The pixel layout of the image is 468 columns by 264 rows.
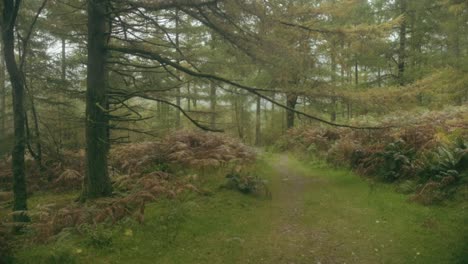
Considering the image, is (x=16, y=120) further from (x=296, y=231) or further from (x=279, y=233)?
(x=296, y=231)

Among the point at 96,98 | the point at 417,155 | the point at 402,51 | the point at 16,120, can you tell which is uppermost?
the point at 402,51

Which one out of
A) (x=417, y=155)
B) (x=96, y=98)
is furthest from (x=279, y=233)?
(x=96, y=98)

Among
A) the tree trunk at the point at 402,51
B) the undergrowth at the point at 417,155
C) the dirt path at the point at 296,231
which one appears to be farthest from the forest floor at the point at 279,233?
the tree trunk at the point at 402,51

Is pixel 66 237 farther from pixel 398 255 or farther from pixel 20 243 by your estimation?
pixel 398 255

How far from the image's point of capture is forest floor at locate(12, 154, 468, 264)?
4.57 m

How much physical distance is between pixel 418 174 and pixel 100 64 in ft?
23.2

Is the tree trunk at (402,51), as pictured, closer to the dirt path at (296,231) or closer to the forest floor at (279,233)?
the dirt path at (296,231)

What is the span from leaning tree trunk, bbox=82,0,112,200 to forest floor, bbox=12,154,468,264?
1.43 metres

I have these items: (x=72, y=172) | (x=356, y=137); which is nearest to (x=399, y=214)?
(x=356, y=137)

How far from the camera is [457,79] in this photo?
1202cm

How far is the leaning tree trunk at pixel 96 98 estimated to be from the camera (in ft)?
21.1

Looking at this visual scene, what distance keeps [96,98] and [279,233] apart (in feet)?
14.5

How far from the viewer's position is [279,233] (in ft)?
18.1

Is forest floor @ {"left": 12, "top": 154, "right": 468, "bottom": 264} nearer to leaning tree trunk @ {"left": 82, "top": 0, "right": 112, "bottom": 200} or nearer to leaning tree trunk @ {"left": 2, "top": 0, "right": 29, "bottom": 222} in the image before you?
leaning tree trunk @ {"left": 82, "top": 0, "right": 112, "bottom": 200}
